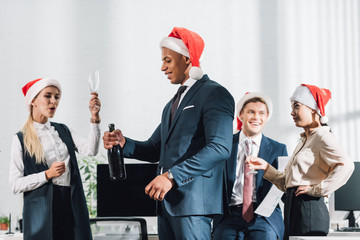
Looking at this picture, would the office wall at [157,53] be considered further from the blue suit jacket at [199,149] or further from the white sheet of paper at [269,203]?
the blue suit jacket at [199,149]

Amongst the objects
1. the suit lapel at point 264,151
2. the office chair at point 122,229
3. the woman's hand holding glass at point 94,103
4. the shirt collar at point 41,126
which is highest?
the woman's hand holding glass at point 94,103

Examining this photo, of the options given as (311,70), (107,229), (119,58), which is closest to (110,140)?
(107,229)

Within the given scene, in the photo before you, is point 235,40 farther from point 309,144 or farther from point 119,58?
point 309,144

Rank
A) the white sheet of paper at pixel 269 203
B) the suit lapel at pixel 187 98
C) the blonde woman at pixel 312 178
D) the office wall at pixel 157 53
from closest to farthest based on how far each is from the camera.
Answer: the suit lapel at pixel 187 98 < the blonde woman at pixel 312 178 < the white sheet of paper at pixel 269 203 < the office wall at pixel 157 53

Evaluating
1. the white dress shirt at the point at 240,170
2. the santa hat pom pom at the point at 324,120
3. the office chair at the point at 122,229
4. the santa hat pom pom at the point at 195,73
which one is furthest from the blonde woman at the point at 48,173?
the santa hat pom pom at the point at 324,120

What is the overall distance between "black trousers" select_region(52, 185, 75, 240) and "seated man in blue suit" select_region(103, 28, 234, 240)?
94 cm

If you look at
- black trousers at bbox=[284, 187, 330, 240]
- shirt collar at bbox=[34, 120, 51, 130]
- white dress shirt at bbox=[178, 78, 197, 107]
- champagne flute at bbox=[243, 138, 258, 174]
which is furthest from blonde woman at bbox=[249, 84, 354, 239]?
shirt collar at bbox=[34, 120, 51, 130]

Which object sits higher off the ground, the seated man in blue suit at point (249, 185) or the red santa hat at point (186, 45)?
the red santa hat at point (186, 45)

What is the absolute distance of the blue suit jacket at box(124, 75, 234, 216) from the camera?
6.60 ft

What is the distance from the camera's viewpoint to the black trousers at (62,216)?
9.91ft

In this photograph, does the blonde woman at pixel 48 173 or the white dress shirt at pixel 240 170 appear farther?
the white dress shirt at pixel 240 170

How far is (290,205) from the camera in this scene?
285cm

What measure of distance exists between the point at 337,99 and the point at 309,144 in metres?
2.94

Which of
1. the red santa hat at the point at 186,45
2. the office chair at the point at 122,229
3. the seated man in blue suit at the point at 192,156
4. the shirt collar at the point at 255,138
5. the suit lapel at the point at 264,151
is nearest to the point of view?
the seated man in blue suit at the point at 192,156
